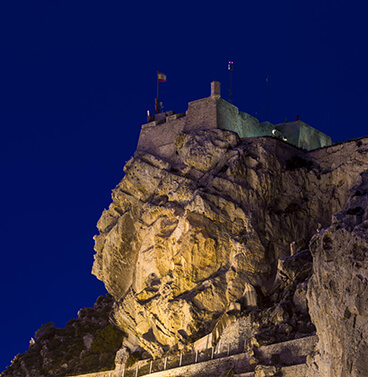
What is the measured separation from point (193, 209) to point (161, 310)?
7.16m

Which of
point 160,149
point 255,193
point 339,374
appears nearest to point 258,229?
point 255,193

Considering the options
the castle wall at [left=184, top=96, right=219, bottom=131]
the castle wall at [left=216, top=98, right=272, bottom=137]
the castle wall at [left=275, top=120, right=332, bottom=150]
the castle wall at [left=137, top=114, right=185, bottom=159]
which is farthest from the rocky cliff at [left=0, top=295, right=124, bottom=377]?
the castle wall at [left=275, top=120, right=332, bottom=150]

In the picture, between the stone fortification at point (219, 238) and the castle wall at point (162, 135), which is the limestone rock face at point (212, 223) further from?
the castle wall at point (162, 135)

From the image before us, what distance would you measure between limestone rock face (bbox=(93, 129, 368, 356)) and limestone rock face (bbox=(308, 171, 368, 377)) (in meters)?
13.7

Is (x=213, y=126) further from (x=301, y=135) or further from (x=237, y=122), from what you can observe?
(x=301, y=135)

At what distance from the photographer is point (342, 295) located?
115 ft

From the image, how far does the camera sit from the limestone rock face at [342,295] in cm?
3388

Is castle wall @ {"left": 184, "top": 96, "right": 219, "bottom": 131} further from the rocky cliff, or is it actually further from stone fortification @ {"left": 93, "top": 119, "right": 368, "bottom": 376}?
the rocky cliff

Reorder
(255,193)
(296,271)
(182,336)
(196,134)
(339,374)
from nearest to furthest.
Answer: (339,374) → (296,271) → (182,336) → (255,193) → (196,134)

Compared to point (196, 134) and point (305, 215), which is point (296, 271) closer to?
point (305, 215)

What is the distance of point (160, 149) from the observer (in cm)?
6469

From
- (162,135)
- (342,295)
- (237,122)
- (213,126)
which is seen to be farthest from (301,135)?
(342,295)

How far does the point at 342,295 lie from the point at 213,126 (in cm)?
2863

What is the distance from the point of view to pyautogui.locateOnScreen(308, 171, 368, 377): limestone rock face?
3388cm
